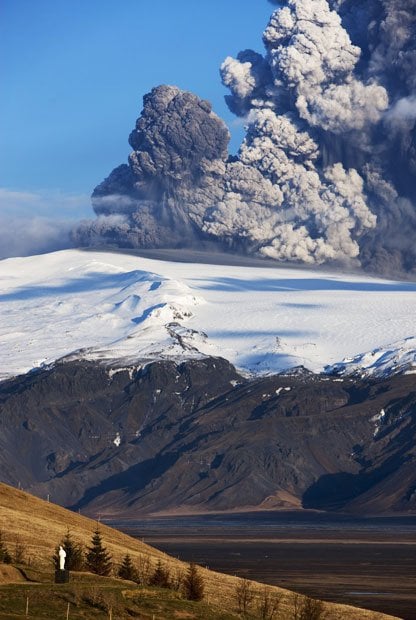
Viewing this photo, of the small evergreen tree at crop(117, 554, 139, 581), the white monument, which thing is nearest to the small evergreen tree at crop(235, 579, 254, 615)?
the small evergreen tree at crop(117, 554, 139, 581)

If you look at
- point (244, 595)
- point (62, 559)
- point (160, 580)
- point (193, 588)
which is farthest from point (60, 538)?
point (62, 559)

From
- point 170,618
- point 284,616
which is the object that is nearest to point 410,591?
point 284,616

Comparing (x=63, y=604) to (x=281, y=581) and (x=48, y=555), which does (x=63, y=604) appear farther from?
(x=281, y=581)

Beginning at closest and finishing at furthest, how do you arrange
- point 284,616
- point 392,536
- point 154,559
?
1. point 284,616
2. point 154,559
3. point 392,536

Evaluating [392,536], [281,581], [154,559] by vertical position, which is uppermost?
[154,559]

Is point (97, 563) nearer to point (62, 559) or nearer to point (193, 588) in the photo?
point (193, 588)

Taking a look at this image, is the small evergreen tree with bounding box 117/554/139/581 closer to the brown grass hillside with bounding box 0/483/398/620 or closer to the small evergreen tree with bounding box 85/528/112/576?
the small evergreen tree with bounding box 85/528/112/576

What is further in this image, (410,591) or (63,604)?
(410,591)

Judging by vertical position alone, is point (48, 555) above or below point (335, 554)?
above

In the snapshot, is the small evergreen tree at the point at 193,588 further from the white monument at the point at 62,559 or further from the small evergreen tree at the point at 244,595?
the white monument at the point at 62,559
